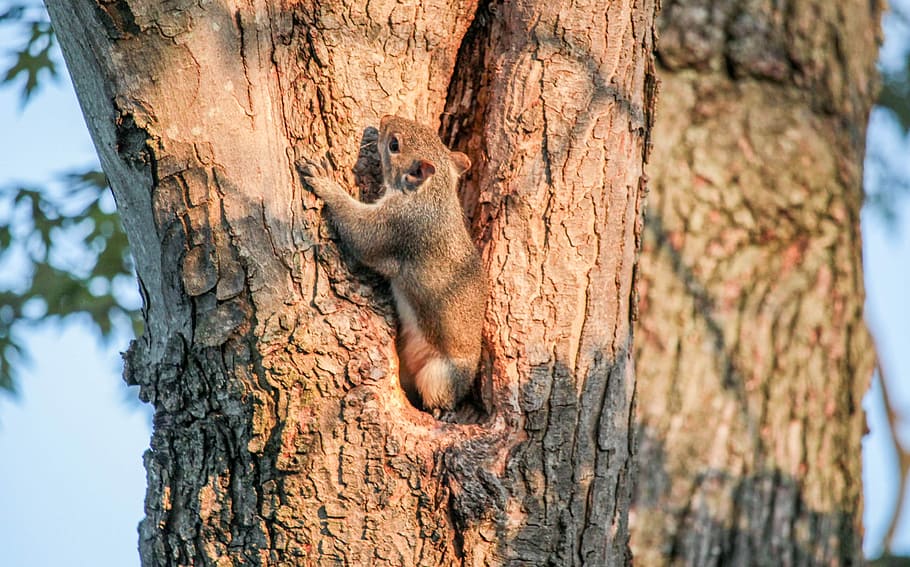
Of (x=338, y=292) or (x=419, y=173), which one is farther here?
(x=419, y=173)

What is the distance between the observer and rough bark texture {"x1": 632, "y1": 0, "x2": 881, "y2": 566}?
436 cm

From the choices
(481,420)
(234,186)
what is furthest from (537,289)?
(234,186)

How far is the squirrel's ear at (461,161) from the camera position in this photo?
3.28 m

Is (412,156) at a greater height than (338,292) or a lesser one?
greater

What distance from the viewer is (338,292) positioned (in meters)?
2.73

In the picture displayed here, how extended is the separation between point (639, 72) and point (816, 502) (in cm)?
254

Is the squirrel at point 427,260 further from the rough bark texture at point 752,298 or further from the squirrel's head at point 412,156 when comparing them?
the rough bark texture at point 752,298

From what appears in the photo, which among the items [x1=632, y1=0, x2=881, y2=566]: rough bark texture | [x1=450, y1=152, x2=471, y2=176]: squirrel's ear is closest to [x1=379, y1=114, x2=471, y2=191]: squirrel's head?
[x1=450, y1=152, x2=471, y2=176]: squirrel's ear

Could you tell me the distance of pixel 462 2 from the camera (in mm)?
3098

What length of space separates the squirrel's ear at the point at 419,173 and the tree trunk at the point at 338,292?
1.50 ft

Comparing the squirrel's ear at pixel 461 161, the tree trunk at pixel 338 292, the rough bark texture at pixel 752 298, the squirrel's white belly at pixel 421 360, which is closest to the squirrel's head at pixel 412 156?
the squirrel's ear at pixel 461 161

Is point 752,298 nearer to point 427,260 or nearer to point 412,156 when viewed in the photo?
point 427,260

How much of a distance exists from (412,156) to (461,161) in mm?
177

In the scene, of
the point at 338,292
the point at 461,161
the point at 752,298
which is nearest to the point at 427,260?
the point at 461,161
